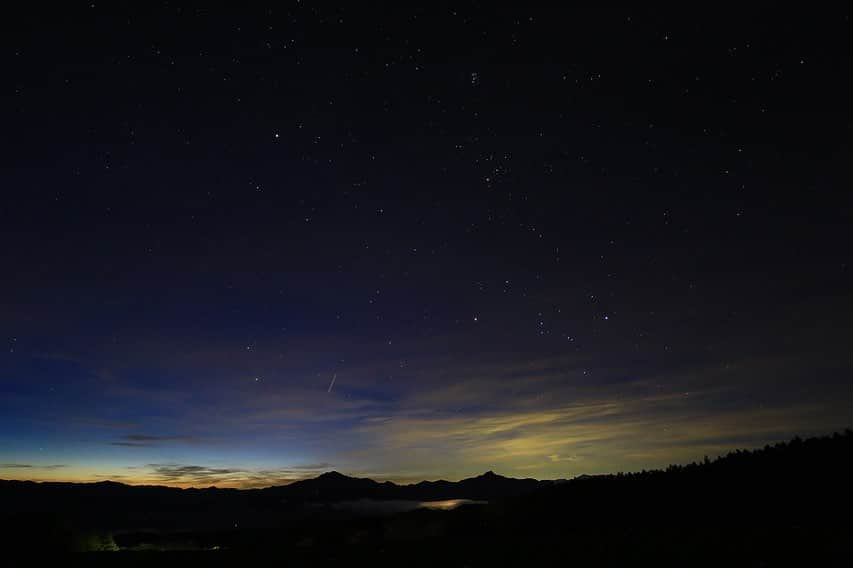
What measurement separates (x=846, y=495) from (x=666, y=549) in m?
9.81

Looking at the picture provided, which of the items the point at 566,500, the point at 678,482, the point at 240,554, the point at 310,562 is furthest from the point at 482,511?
the point at 310,562

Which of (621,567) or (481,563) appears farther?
(481,563)

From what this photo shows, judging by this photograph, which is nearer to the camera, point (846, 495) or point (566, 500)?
point (846, 495)

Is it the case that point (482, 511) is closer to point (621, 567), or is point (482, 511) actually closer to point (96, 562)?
point (96, 562)

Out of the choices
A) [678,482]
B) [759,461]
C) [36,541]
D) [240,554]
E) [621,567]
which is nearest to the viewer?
[621,567]

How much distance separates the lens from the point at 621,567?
367 inches

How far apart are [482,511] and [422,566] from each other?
24189mm

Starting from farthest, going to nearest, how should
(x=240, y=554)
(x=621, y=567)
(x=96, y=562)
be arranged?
1. (x=240, y=554)
2. (x=96, y=562)
3. (x=621, y=567)

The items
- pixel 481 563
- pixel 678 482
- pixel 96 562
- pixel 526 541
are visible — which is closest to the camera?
pixel 481 563

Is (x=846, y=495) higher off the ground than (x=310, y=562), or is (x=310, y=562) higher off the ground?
(x=846, y=495)

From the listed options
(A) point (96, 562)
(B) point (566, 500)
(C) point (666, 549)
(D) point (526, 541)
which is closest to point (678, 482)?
(B) point (566, 500)

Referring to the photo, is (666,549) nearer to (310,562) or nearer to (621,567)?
(621,567)

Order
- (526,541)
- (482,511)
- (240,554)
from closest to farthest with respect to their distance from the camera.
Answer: (526,541) < (240,554) < (482,511)

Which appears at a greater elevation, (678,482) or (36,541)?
(678,482)
